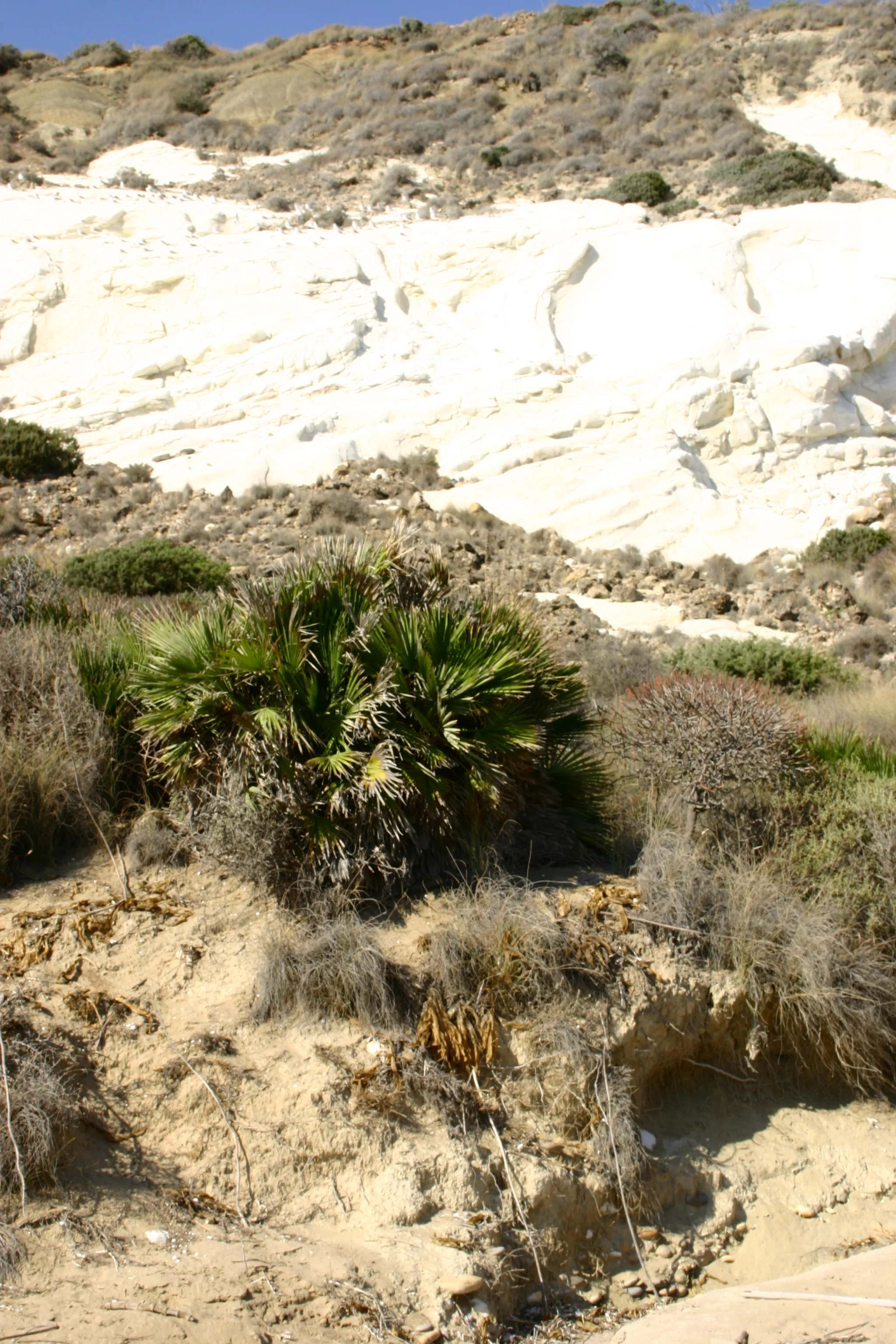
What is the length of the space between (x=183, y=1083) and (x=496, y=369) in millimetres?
18984

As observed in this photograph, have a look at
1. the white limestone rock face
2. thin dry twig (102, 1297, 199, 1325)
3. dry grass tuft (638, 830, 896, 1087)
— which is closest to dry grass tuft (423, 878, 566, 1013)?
dry grass tuft (638, 830, 896, 1087)

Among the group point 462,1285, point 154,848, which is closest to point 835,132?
point 154,848

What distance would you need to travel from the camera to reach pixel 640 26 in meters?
36.4

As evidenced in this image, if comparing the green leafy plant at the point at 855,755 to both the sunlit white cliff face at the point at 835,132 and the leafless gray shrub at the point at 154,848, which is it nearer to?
the leafless gray shrub at the point at 154,848

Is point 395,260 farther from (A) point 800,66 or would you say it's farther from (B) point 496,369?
(A) point 800,66

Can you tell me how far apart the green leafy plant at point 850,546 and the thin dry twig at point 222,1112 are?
15394 millimetres

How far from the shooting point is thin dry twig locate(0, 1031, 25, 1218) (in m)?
3.73

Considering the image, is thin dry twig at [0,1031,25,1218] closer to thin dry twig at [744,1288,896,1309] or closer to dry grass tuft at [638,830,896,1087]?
thin dry twig at [744,1288,896,1309]

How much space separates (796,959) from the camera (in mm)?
5602

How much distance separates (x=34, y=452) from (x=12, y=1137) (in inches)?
686

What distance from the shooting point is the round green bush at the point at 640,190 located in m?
26.8

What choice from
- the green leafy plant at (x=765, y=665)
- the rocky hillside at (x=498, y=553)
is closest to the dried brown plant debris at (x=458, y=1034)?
the green leafy plant at (x=765, y=665)

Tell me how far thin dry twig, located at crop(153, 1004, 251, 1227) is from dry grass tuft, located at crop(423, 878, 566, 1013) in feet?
3.74

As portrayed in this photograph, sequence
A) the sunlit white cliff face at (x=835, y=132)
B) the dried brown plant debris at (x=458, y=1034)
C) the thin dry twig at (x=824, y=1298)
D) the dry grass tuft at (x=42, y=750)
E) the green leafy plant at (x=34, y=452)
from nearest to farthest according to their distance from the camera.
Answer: the thin dry twig at (x=824, y=1298) < the dried brown plant debris at (x=458, y=1034) < the dry grass tuft at (x=42, y=750) < the green leafy plant at (x=34, y=452) < the sunlit white cliff face at (x=835, y=132)
